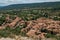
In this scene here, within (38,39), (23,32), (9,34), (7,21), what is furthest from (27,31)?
(7,21)

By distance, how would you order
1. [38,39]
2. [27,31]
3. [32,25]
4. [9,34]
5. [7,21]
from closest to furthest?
[38,39] → [9,34] → [27,31] → [32,25] → [7,21]

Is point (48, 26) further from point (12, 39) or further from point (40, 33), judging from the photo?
point (12, 39)

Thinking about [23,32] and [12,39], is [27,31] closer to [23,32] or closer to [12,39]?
[23,32]

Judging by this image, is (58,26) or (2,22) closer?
(58,26)

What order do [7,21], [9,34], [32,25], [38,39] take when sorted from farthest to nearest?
[7,21], [32,25], [9,34], [38,39]

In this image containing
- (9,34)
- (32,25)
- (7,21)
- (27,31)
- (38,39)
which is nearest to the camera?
(38,39)

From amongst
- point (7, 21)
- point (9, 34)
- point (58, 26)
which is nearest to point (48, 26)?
point (58, 26)

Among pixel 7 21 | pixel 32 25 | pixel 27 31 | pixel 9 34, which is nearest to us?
pixel 9 34

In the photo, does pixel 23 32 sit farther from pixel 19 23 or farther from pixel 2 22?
pixel 2 22

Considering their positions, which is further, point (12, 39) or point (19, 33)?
point (19, 33)
